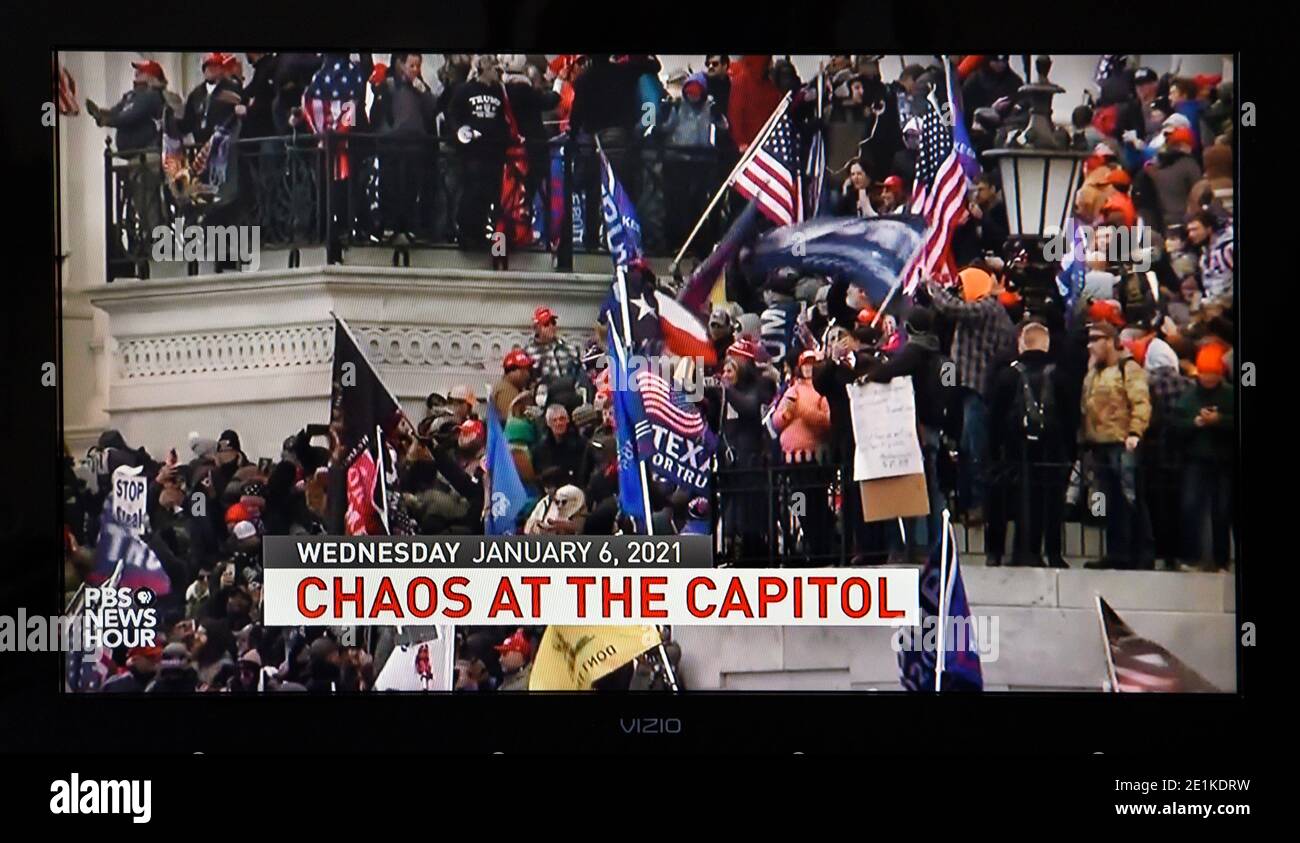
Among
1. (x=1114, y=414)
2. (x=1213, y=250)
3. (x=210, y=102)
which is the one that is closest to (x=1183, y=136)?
(x=1213, y=250)

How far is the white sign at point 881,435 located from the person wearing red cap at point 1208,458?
0.59m

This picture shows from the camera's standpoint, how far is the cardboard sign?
307 cm

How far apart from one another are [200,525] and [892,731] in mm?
1551

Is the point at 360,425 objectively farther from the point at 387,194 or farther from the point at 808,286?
the point at 808,286

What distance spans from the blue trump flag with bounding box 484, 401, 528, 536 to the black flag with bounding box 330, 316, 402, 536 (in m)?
0.20

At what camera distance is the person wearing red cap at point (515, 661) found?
10.1 ft

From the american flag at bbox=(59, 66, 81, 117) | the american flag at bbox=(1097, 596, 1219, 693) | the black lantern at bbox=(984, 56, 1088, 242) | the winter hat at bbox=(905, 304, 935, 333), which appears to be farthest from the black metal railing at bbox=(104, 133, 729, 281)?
the american flag at bbox=(1097, 596, 1219, 693)

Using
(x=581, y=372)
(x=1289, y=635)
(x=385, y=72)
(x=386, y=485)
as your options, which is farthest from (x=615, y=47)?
(x=1289, y=635)

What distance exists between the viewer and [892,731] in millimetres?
3123

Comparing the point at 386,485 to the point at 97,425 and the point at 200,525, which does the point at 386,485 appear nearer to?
the point at 200,525

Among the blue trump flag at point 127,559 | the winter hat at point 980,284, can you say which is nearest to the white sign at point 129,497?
the blue trump flag at point 127,559

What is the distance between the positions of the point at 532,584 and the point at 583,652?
0.60 feet

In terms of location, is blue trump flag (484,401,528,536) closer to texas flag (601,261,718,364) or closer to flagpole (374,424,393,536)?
flagpole (374,424,393,536)

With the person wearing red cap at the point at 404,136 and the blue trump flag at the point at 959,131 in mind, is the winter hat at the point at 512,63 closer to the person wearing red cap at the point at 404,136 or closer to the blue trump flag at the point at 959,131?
the person wearing red cap at the point at 404,136
